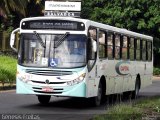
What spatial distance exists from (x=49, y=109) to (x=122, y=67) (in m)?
5.10

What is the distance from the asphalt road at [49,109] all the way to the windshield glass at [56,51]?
141cm

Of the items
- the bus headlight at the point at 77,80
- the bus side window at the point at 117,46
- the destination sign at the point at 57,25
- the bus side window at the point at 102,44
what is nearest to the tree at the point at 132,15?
the bus side window at the point at 117,46

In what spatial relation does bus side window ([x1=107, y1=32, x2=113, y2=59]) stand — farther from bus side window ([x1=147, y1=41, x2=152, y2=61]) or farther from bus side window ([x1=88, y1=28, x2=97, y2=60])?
bus side window ([x1=147, y1=41, x2=152, y2=61])

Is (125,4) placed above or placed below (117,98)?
above

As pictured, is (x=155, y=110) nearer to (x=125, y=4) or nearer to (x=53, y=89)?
(x=53, y=89)

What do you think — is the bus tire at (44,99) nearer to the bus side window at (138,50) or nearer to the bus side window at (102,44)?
the bus side window at (102,44)

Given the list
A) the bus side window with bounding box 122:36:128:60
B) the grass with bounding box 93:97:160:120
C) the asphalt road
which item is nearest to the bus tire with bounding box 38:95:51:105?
the asphalt road

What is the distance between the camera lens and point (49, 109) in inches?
671

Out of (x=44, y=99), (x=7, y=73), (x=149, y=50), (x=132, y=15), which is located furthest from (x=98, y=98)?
(x=132, y=15)

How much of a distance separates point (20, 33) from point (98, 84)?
3.13 m

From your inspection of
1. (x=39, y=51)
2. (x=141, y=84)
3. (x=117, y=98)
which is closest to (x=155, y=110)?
(x=39, y=51)

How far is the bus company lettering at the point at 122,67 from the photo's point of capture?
20.8m

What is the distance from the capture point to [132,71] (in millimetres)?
22859

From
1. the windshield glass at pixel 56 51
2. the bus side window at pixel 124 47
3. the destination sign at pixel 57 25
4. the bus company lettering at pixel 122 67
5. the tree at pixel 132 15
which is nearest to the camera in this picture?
the windshield glass at pixel 56 51
